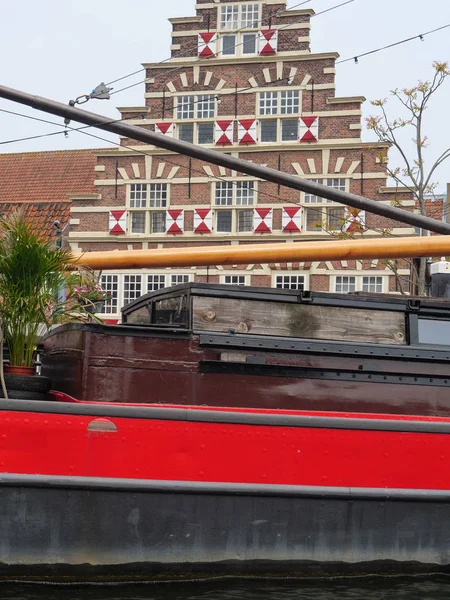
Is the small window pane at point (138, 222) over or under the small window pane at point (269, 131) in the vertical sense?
under

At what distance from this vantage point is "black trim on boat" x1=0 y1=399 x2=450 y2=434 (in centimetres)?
560

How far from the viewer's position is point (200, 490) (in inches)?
227

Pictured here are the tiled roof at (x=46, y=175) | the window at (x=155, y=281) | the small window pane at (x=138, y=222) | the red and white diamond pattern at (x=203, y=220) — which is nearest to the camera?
the window at (x=155, y=281)

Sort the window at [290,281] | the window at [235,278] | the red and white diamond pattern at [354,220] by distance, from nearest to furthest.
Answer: the red and white diamond pattern at [354,220], the window at [290,281], the window at [235,278]

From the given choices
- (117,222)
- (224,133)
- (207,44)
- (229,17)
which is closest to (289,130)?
(224,133)

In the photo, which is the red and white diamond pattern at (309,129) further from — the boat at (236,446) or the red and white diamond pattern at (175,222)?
the boat at (236,446)

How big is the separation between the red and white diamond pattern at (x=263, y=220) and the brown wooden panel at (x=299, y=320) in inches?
695

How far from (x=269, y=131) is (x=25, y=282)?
64.0 ft

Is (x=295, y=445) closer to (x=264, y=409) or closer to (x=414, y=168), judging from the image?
(x=264, y=409)

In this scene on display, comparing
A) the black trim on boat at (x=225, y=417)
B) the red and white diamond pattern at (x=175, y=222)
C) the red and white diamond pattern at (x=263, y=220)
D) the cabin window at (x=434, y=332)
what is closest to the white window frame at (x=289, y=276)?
the red and white diamond pattern at (x=263, y=220)

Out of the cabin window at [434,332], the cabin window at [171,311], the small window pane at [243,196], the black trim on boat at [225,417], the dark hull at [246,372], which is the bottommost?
the black trim on boat at [225,417]

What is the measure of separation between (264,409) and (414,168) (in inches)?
650

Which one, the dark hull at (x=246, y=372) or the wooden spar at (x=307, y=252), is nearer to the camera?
the dark hull at (x=246, y=372)

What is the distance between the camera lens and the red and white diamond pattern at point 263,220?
2383 centimetres
